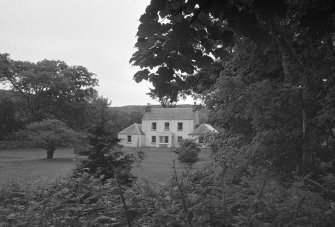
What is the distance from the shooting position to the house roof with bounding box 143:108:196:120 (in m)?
61.2

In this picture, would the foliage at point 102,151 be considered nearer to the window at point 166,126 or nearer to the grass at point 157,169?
the grass at point 157,169

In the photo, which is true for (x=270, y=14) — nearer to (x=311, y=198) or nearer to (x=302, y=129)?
(x=311, y=198)

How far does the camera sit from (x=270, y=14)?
307cm

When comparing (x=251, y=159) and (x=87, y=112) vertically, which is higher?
(x=87, y=112)

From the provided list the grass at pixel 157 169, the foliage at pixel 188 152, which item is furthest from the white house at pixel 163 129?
the foliage at pixel 188 152

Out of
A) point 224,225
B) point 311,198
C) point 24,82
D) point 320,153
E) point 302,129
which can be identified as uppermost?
point 24,82

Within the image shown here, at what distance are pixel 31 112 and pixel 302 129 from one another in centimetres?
5029

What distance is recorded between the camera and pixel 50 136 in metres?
30.6

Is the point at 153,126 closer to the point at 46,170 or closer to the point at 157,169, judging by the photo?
the point at 157,169

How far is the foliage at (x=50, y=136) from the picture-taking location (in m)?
30.7

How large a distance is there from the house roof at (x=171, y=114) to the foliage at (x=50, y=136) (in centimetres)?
3031

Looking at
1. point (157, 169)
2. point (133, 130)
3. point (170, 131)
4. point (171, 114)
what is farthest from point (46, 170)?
point (171, 114)

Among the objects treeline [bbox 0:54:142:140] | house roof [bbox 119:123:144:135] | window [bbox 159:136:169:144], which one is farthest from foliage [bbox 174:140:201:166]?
house roof [bbox 119:123:144:135]

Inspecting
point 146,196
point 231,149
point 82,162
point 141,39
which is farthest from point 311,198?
point 82,162
